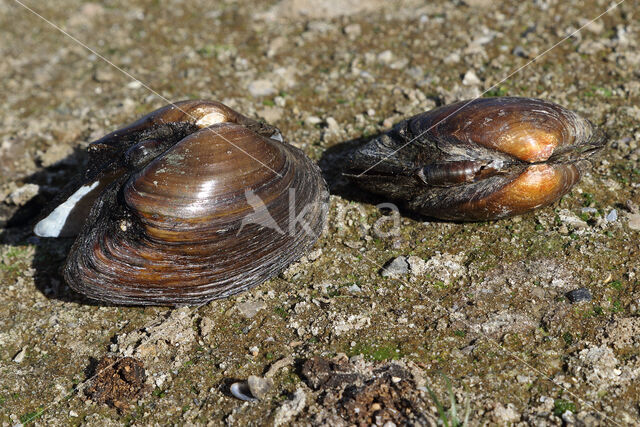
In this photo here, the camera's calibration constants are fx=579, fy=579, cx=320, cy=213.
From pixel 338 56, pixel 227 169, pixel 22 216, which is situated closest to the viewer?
pixel 227 169

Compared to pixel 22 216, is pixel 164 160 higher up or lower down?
higher up

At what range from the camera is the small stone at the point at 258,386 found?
3.44 m

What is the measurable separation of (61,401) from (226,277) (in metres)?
1.28

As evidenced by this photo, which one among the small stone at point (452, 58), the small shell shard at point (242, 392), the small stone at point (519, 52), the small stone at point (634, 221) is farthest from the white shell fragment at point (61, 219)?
the small stone at point (519, 52)

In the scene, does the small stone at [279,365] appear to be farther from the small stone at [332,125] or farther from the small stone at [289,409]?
the small stone at [332,125]

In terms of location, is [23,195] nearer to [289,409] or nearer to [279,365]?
[279,365]

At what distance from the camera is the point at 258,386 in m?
3.46

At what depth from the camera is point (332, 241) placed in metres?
4.52

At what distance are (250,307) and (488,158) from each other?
6.46ft

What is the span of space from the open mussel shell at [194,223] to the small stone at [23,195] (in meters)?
1.33

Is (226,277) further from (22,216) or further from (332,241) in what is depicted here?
(22,216)

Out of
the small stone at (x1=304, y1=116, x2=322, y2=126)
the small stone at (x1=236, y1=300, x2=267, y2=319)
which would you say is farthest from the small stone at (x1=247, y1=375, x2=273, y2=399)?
the small stone at (x1=304, y1=116, x2=322, y2=126)

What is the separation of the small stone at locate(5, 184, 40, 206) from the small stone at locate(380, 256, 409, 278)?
3.23 m

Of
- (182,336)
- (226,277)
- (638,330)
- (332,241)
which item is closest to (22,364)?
(182,336)
